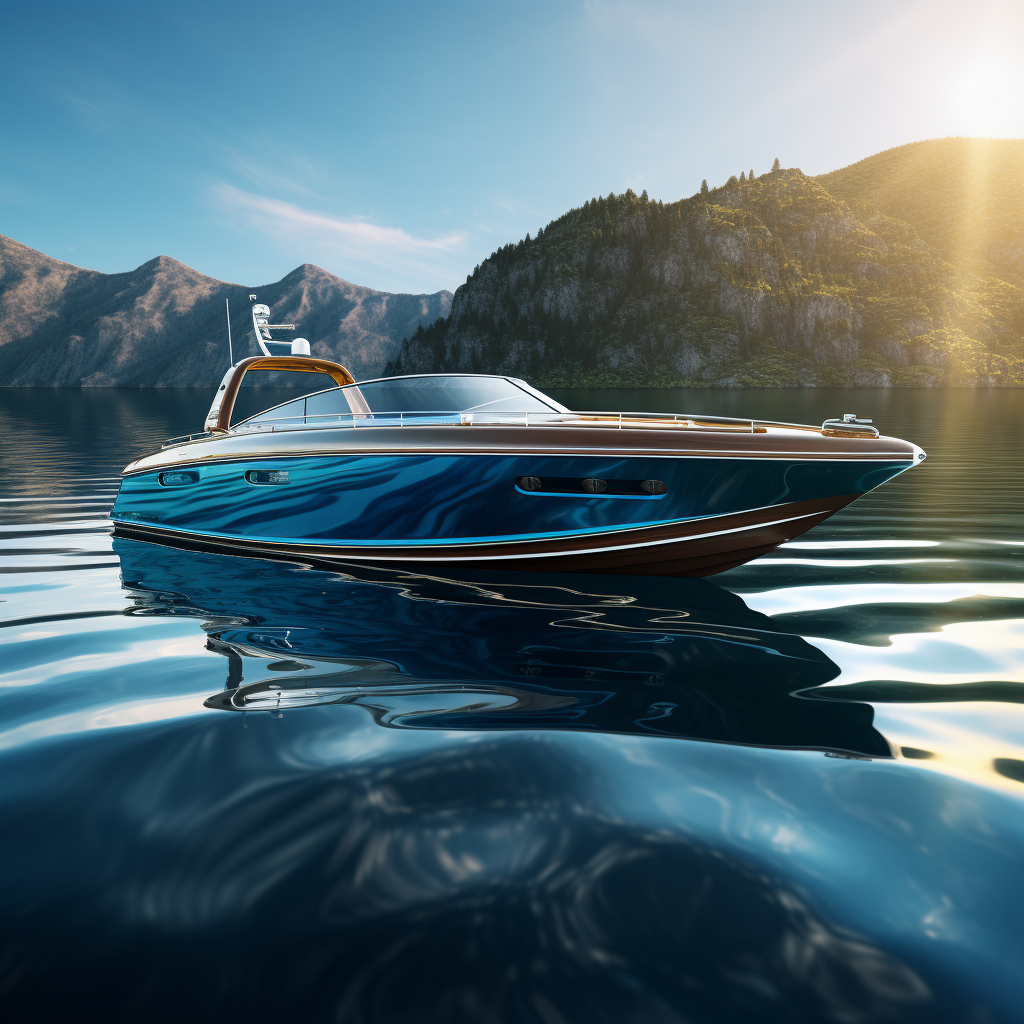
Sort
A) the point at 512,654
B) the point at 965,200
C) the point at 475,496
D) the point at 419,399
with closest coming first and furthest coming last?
the point at 512,654, the point at 475,496, the point at 419,399, the point at 965,200

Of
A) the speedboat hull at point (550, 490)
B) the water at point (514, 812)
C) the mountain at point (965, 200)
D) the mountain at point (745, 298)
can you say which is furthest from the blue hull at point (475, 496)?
the mountain at point (965, 200)

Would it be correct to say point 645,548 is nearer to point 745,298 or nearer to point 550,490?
point 550,490

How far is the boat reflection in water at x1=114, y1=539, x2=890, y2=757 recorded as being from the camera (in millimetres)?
2824

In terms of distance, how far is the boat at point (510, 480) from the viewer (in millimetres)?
4320

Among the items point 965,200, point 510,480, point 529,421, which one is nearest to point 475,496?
point 510,480

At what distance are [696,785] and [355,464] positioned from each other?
3.65 metres

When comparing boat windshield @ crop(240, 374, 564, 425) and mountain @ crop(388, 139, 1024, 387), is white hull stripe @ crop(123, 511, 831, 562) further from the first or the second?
mountain @ crop(388, 139, 1024, 387)

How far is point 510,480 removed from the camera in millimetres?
4559

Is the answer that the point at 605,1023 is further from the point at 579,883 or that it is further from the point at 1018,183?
the point at 1018,183

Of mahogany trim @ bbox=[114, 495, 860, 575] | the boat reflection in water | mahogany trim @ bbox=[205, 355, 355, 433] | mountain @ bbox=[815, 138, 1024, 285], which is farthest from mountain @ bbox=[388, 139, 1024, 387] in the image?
the boat reflection in water

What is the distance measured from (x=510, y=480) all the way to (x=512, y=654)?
4.81 ft

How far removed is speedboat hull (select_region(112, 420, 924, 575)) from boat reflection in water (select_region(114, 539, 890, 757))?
0.37 m

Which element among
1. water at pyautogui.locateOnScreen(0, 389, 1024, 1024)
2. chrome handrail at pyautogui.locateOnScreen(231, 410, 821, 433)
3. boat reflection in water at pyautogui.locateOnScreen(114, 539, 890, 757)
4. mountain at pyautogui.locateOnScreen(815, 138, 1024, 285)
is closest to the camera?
water at pyautogui.locateOnScreen(0, 389, 1024, 1024)

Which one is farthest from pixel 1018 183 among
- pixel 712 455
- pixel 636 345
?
pixel 712 455
